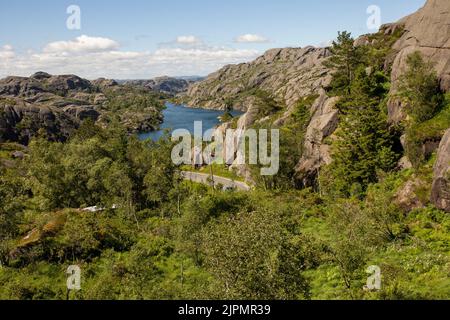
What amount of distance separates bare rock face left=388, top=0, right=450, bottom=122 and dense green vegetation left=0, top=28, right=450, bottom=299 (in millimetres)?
3423

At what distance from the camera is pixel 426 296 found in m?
28.0

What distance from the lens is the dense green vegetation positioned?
81.8 feet

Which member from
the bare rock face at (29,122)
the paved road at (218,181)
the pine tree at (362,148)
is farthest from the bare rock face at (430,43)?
the bare rock face at (29,122)

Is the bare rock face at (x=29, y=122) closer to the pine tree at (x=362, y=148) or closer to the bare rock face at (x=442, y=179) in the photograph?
the pine tree at (x=362, y=148)

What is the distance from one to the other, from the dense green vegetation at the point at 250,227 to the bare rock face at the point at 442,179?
59.2 inches

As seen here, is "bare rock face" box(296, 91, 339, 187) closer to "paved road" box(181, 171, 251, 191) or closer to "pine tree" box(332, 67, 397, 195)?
"pine tree" box(332, 67, 397, 195)

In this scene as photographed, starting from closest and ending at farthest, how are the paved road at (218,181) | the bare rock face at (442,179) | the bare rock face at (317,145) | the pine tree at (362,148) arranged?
the bare rock face at (442,179), the pine tree at (362,148), the bare rock face at (317,145), the paved road at (218,181)

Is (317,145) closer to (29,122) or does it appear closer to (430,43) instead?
(430,43)

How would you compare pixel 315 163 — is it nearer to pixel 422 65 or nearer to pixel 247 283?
pixel 422 65

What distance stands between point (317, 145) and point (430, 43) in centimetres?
2969

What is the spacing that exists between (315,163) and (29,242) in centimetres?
5890

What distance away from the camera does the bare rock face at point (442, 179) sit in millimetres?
47531

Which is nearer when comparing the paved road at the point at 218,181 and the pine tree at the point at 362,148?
the pine tree at the point at 362,148

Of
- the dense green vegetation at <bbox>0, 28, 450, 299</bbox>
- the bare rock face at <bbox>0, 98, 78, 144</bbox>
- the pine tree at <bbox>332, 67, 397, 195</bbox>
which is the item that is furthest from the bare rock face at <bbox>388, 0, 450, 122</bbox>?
the bare rock face at <bbox>0, 98, 78, 144</bbox>
